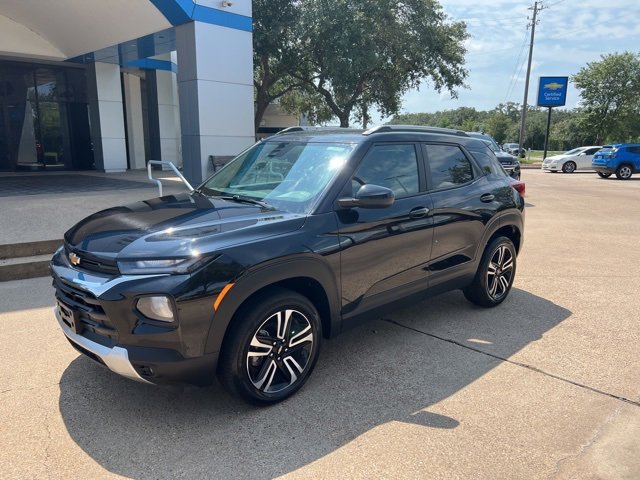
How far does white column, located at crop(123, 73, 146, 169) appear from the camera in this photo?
1953 centimetres

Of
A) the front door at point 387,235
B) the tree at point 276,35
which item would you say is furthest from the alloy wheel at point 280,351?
the tree at point 276,35

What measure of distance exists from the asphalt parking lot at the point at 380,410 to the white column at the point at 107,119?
1356 centimetres

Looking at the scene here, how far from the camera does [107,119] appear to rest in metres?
17.0

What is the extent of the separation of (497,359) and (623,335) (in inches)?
58.6

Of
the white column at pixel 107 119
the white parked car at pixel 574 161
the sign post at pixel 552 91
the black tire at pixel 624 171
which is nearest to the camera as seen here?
the white column at pixel 107 119

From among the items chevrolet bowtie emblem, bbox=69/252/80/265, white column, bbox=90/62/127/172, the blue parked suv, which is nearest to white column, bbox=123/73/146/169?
white column, bbox=90/62/127/172

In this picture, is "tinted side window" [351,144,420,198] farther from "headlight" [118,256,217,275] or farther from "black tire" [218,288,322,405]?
"headlight" [118,256,217,275]

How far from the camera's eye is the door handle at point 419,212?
13.1 feet

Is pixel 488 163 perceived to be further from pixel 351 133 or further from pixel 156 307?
pixel 156 307

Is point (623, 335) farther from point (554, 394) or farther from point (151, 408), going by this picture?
point (151, 408)

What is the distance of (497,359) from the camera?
157 inches

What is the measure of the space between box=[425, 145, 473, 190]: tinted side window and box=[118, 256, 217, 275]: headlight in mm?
2410

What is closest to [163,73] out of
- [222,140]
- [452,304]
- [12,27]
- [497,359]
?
[12,27]

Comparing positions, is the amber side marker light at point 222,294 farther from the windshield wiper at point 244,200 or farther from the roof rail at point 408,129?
the roof rail at point 408,129
